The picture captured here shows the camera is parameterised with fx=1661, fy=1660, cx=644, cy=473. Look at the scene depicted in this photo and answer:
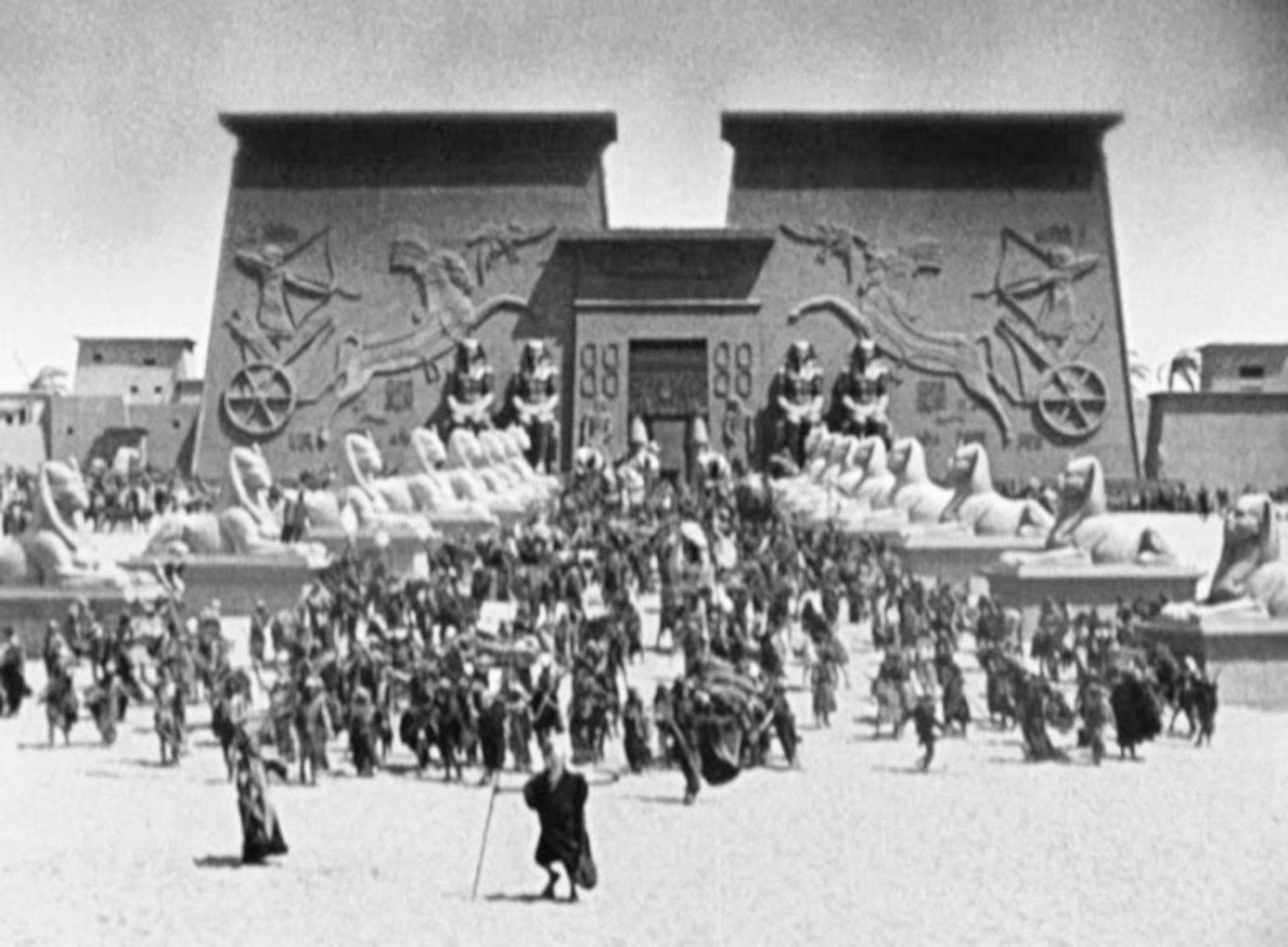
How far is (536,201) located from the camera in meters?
32.4

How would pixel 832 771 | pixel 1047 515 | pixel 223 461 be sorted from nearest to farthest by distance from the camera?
pixel 832 771
pixel 1047 515
pixel 223 461

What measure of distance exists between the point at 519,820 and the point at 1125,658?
3779mm

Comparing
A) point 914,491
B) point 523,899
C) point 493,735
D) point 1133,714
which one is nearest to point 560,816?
point 523,899

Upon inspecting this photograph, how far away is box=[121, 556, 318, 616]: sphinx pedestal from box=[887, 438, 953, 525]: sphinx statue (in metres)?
6.74

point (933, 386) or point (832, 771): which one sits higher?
point (933, 386)

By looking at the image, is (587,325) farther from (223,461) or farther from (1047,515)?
(1047,515)

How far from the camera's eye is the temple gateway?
31.1 m

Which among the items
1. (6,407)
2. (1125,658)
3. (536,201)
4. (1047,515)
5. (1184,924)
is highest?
(536,201)

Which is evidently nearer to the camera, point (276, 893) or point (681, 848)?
point (276, 893)

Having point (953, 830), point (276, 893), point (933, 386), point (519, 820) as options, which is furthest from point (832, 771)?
point (933, 386)

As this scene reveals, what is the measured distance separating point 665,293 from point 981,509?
56.5 feet

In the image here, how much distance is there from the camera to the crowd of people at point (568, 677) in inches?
302

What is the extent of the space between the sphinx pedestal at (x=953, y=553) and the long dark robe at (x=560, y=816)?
29.1ft

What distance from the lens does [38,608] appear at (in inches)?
424
